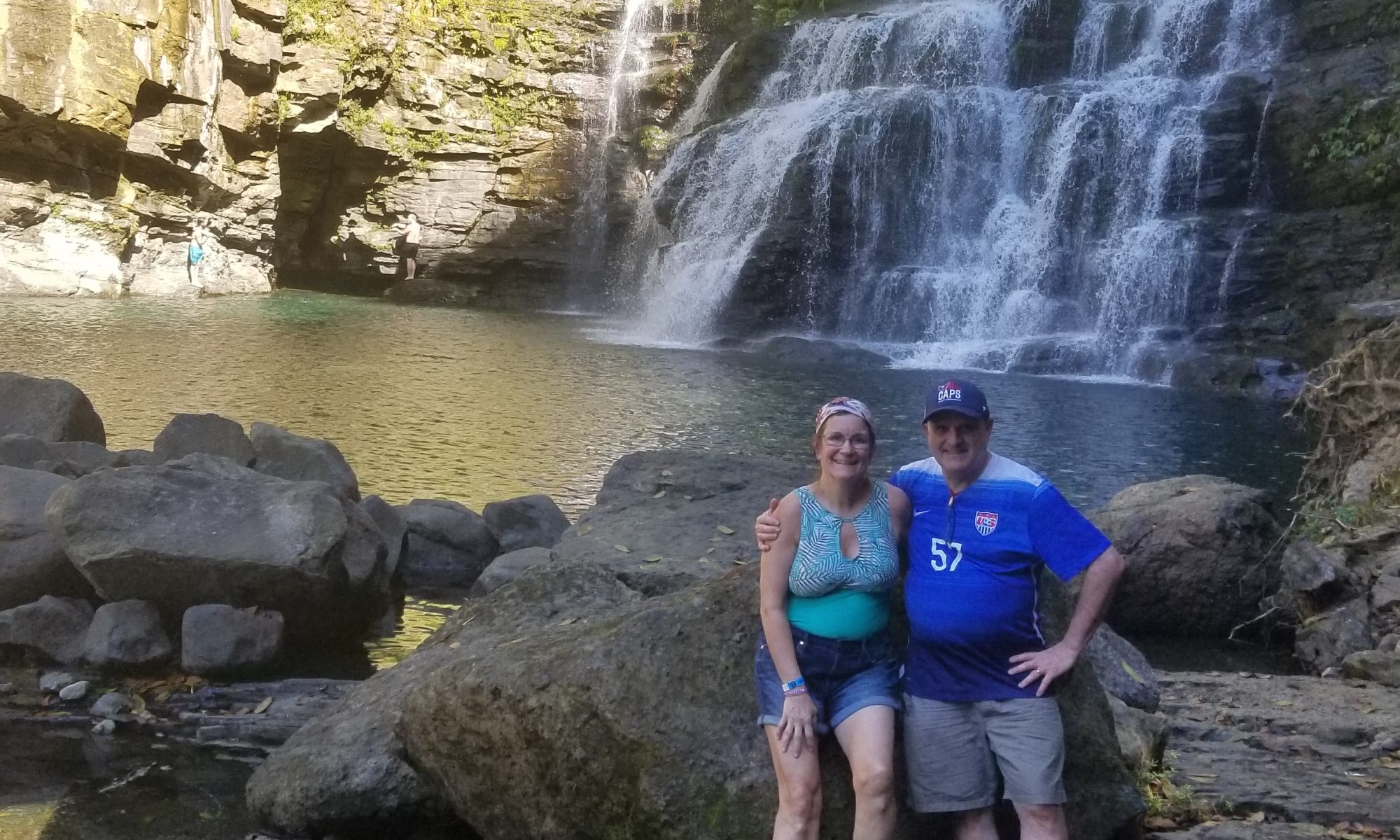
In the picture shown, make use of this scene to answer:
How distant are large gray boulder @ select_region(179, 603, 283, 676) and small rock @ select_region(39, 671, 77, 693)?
0.56 metres

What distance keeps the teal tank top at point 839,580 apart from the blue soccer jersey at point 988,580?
0.14 m

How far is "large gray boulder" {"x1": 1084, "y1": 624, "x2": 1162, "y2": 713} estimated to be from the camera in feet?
17.1

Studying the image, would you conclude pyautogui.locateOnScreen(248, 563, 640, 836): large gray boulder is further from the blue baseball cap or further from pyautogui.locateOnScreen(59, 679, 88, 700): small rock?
pyautogui.locateOnScreen(59, 679, 88, 700): small rock


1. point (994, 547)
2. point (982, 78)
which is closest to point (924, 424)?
point (994, 547)

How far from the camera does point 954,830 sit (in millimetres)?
3713

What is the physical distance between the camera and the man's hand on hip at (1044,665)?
3.62m

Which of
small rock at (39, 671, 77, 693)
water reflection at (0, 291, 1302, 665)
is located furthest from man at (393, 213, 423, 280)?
small rock at (39, 671, 77, 693)

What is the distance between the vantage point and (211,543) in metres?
7.02

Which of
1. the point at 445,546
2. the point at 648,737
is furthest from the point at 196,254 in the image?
the point at 648,737

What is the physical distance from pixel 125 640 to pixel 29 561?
977 mm

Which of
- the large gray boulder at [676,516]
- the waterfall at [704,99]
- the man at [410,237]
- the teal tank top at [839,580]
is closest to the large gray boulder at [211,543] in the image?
the large gray boulder at [676,516]

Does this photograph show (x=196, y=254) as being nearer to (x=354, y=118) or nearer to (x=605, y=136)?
(x=354, y=118)

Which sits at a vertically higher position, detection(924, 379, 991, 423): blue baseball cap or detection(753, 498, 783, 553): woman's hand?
detection(924, 379, 991, 423): blue baseball cap

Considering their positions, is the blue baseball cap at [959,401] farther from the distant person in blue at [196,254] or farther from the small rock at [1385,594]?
the distant person in blue at [196,254]
